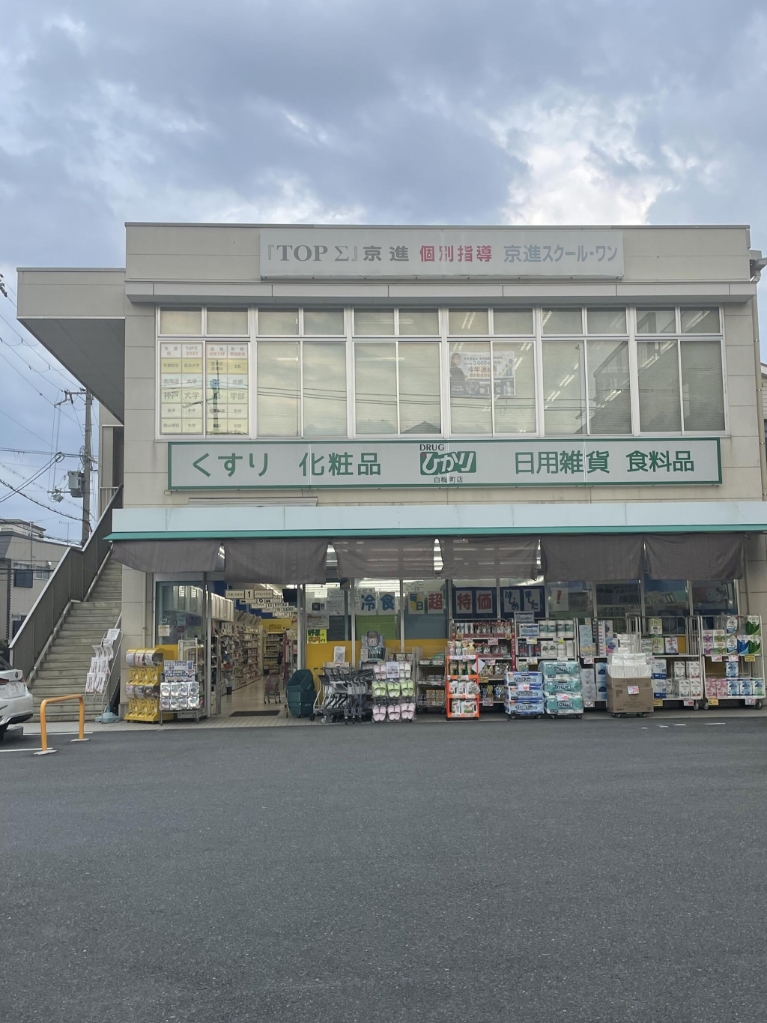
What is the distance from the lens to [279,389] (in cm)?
1850

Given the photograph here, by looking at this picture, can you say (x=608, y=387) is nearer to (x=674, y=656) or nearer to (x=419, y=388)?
(x=419, y=388)

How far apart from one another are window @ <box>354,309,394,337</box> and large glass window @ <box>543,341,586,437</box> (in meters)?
3.21

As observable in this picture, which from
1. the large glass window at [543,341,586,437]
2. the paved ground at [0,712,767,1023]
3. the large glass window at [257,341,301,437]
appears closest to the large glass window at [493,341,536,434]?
the large glass window at [543,341,586,437]

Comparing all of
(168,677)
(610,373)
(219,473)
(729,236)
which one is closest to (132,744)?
(168,677)

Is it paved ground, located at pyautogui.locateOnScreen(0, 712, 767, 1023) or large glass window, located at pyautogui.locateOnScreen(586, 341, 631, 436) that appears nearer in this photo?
paved ground, located at pyautogui.locateOnScreen(0, 712, 767, 1023)

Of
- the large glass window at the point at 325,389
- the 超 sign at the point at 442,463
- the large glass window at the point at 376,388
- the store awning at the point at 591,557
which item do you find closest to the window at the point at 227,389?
the 超 sign at the point at 442,463

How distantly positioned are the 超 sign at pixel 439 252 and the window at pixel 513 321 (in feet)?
2.58

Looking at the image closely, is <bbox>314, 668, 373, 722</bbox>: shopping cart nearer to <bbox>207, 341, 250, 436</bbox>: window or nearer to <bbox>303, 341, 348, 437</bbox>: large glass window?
<bbox>303, 341, 348, 437</bbox>: large glass window

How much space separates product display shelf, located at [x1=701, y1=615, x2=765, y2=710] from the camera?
58.3ft

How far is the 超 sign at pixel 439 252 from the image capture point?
720 inches

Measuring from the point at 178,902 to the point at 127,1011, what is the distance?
157 cm

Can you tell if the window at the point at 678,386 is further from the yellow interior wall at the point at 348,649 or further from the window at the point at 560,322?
the yellow interior wall at the point at 348,649

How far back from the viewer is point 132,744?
14148 millimetres

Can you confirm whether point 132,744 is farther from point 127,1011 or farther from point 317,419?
point 127,1011
